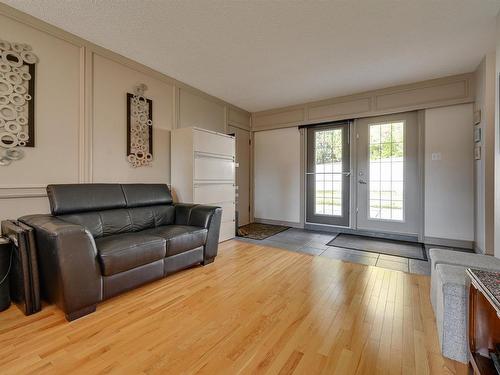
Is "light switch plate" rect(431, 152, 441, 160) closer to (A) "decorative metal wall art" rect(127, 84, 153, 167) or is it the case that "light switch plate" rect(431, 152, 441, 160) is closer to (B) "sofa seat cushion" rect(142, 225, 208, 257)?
(B) "sofa seat cushion" rect(142, 225, 208, 257)

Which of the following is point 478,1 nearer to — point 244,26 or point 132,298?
point 244,26

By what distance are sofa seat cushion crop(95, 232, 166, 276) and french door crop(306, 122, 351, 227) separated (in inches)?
127

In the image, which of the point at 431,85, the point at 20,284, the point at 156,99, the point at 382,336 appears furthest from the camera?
the point at 431,85

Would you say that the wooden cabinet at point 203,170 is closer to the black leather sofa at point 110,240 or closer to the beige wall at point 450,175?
the black leather sofa at point 110,240

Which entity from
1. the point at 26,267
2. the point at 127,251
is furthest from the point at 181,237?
the point at 26,267

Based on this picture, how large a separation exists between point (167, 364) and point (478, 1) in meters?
3.45

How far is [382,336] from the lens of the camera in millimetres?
1469

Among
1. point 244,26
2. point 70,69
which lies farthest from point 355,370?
point 70,69

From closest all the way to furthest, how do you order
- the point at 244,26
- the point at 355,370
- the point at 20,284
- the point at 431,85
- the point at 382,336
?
the point at 355,370
the point at 382,336
the point at 20,284
the point at 244,26
the point at 431,85

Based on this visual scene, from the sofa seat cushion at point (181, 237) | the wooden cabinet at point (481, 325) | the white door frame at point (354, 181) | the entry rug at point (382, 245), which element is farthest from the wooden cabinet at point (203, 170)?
the wooden cabinet at point (481, 325)

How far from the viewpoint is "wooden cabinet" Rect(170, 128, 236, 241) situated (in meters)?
3.20

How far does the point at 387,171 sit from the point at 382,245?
1207mm

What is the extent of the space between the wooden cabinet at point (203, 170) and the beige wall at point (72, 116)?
0.96 ft

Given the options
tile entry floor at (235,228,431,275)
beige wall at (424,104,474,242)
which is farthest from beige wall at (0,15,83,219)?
beige wall at (424,104,474,242)
